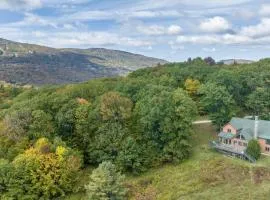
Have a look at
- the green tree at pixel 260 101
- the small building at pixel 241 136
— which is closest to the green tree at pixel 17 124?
the small building at pixel 241 136

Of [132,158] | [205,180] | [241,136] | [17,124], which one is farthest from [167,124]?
[17,124]

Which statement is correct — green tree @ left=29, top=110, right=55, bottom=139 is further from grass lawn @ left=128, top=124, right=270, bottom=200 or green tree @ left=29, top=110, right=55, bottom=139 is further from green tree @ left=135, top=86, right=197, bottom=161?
grass lawn @ left=128, top=124, right=270, bottom=200

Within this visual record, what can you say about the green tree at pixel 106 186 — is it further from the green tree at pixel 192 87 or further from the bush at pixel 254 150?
the green tree at pixel 192 87

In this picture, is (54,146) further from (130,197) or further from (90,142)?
(130,197)

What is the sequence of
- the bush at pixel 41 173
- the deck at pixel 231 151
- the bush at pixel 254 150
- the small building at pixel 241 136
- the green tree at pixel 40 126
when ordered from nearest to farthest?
the bush at pixel 41 173 → the bush at pixel 254 150 → the deck at pixel 231 151 → the small building at pixel 241 136 → the green tree at pixel 40 126

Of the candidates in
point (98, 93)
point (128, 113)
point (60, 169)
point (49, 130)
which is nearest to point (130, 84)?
point (98, 93)

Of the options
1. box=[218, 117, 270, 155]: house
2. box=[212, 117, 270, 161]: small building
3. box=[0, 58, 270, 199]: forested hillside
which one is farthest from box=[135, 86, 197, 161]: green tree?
box=[218, 117, 270, 155]: house

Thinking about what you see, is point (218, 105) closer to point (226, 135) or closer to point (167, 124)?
point (226, 135)
